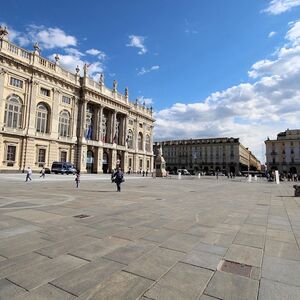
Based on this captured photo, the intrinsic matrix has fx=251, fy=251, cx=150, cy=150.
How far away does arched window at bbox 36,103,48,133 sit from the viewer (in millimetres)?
46706

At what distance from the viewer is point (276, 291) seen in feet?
11.3

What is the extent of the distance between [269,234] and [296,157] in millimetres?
112651

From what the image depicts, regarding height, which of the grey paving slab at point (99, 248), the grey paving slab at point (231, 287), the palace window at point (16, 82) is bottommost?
the grey paving slab at point (231, 287)

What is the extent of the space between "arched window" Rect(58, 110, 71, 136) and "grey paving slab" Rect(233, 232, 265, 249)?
49670 mm

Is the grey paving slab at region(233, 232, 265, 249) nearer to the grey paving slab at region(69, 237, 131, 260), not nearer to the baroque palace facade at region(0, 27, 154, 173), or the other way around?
the grey paving slab at region(69, 237, 131, 260)

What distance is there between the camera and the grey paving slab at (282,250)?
4990mm

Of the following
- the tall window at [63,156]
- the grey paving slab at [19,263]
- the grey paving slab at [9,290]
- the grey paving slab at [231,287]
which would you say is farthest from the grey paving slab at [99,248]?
the tall window at [63,156]

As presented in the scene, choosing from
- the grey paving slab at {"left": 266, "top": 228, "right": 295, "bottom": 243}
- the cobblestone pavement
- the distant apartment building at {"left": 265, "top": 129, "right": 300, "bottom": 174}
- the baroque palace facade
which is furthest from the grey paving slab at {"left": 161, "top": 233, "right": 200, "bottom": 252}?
the distant apartment building at {"left": 265, "top": 129, "right": 300, "bottom": 174}

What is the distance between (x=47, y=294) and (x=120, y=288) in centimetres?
93

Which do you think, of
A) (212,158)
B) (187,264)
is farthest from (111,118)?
(212,158)

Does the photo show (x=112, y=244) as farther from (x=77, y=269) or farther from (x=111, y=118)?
(x=111, y=118)

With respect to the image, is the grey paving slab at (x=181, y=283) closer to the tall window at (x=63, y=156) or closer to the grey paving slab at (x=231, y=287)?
the grey paving slab at (x=231, y=287)

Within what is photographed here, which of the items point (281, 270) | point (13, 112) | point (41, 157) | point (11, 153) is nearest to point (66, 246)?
point (281, 270)

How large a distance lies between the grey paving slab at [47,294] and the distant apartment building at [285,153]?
113 meters
